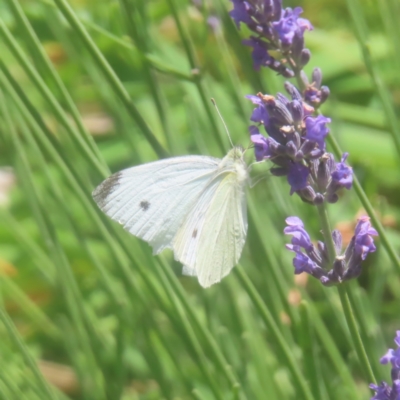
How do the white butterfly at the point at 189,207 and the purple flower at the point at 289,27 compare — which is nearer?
the purple flower at the point at 289,27

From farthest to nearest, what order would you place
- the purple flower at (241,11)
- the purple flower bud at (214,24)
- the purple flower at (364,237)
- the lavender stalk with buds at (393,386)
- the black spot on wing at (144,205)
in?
the purple flower bud at (214,24), the black spot on wing at (144,205), the purple flower at (241,11), the purple flower at (364,237), the lavender stalk with buds at (393,386)

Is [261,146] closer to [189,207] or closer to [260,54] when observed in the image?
[260,54]

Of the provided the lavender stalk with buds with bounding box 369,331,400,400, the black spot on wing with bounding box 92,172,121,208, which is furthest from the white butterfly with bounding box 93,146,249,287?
the lavender stalk with buds with bounding box 369,331,400,400

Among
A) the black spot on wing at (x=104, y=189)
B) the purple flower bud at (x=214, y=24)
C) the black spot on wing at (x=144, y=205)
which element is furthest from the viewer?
the purple flower bud at (x=214, y=24)

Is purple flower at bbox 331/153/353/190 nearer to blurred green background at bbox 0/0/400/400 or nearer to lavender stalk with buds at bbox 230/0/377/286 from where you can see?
lavender stalk with buds at bbox 230/0/377/286

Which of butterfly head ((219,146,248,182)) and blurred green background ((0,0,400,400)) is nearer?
blurred green background ((0,0,400,400))

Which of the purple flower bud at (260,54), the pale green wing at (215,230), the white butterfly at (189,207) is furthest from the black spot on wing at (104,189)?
the purple flower bud at (260,54)

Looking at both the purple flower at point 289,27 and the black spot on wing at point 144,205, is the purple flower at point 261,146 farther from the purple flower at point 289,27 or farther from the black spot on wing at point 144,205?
the black spot on wing at point 144,205
